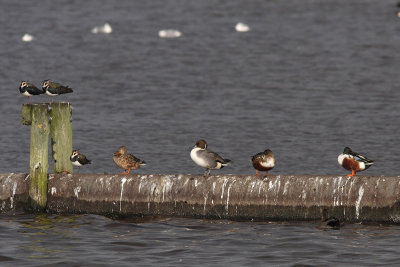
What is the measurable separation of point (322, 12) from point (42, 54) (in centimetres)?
2626

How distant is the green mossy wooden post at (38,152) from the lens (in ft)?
57.3

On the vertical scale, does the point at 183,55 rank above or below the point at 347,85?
above

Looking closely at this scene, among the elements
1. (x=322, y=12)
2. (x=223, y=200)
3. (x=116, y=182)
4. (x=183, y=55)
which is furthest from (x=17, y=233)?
(x=322, y=12)

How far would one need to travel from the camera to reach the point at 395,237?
51.3ft

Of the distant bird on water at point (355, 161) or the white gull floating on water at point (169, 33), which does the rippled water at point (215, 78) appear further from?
the distant bird on water at point (355, 161)

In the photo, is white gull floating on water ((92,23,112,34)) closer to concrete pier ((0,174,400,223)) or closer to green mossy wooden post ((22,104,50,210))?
green mossy wooden post ((22,104,50,210))

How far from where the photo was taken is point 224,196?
54.9ft

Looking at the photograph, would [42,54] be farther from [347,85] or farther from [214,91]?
[347,85]

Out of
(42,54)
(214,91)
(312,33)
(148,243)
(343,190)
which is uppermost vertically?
(312,33)

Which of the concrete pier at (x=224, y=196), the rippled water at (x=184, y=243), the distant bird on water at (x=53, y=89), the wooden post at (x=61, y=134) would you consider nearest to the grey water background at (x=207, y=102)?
the rippled water at (x=184, y=243)

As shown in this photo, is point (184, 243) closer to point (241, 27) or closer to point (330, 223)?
point (330, 223)

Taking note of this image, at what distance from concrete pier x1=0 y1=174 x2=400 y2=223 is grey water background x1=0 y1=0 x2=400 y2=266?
0.23 meters

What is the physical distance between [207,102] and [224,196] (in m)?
19.0

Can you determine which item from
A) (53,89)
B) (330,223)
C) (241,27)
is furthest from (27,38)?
(330,223)
